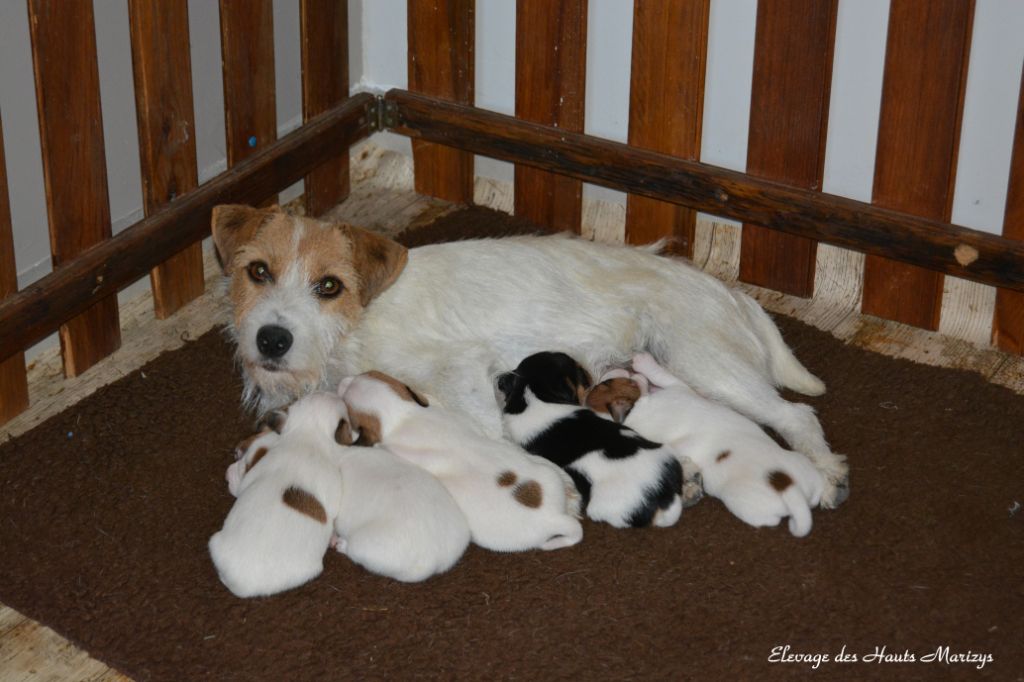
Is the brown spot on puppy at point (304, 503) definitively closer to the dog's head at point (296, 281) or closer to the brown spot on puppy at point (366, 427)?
the brown spot on puppy at point (366, 427)

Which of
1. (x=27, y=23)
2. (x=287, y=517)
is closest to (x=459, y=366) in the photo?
(x=287, y=517)

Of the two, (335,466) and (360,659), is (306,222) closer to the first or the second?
(335,466)

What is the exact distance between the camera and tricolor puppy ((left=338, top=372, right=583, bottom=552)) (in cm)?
352

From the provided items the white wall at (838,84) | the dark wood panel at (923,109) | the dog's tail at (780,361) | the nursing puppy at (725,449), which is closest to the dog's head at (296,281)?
the nursing puppy at (725,449)

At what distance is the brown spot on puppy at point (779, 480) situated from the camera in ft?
11.9

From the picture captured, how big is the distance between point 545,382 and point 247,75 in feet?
5.51

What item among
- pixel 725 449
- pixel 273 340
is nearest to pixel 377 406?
pixel 273 340

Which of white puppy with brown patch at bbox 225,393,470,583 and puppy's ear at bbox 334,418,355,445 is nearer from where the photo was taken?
white puppy with brown patch at bbox 225,393,470,583

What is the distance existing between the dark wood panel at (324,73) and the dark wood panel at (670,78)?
1086mm

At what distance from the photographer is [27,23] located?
415cm

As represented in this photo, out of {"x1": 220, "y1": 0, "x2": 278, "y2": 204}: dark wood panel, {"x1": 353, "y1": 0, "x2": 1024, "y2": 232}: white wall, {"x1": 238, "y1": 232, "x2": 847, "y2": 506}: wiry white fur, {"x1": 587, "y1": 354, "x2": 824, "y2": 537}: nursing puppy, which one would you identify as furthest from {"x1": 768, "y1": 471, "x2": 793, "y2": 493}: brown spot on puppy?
{"x1": 220, "y1": 0, "x2": 278, "y2": 204}: dark wood panel

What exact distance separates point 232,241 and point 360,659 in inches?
48.7

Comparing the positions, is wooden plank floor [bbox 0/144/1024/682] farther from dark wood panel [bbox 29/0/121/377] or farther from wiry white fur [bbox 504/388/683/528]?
wiry white fur [bbox 504/388/683/528]

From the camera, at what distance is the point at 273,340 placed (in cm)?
388
